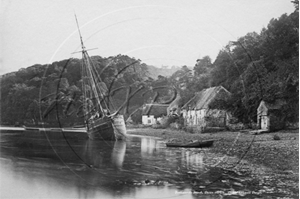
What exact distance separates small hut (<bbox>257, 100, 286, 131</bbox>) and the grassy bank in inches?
4.7

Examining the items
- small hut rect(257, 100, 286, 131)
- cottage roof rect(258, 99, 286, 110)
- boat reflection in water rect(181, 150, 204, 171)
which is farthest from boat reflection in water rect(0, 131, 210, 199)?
Answer: cottage roof rect(258, 99, 286, 110)

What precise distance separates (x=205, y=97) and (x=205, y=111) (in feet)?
0.98

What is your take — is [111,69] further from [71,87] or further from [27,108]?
[27,108]

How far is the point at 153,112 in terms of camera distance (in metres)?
5.58

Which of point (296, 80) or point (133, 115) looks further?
point (133, 115)

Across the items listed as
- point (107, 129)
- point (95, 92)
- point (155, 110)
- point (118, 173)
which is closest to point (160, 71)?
point (155, 110)

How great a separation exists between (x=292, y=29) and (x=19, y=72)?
4790 millimetres

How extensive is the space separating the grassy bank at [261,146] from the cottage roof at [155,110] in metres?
0.34

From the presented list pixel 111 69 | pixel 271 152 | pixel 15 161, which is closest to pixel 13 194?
pixel 15 161

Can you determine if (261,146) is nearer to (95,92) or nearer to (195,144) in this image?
(195,144)

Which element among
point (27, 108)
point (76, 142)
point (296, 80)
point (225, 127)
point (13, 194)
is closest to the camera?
point (296, 80)

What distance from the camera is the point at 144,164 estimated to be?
18.3ft

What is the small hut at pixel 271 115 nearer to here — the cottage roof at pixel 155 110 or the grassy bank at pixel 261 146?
the grassy bank at pixel 261 146

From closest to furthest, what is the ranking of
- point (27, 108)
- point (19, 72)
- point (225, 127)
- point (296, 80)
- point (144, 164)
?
point (296, 80) < point (225, 127) < point (144, 164) < point (19, 72) < point (27, 108)
